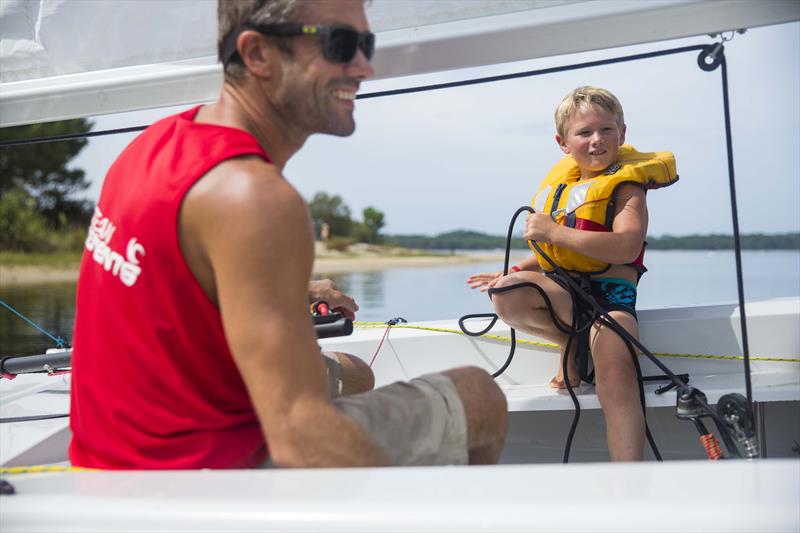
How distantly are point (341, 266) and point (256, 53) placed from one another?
17.0 m

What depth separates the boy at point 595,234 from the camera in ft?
6.18

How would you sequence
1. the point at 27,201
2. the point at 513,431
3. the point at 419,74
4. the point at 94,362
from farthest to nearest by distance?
the point at 27,201 → the point at 513,431 → the point at 419,74 → the point at 94,362

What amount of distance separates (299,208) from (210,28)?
1.05 metres

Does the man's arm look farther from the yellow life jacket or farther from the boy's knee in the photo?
the yellow life jacket

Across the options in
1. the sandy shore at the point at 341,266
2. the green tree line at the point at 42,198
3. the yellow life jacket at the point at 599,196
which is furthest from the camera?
the green tree line at the point at 42,198

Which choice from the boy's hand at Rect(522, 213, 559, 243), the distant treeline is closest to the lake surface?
the distant treeline

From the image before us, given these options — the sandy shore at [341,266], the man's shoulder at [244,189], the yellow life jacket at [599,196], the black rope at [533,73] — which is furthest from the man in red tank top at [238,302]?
the sandy shore at [341,266]

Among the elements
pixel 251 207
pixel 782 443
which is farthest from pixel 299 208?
pixel 782 443

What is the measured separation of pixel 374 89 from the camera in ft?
6.46

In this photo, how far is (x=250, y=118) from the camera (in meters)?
1.27

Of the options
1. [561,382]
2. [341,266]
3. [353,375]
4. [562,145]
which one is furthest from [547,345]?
[341,266]

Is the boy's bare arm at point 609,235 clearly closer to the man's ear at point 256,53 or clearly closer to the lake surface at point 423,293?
the man's ear at point 256,53

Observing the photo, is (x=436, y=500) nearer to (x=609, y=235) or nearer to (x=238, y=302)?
(x=238, y=302)

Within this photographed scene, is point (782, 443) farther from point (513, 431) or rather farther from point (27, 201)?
point (27, 201)
